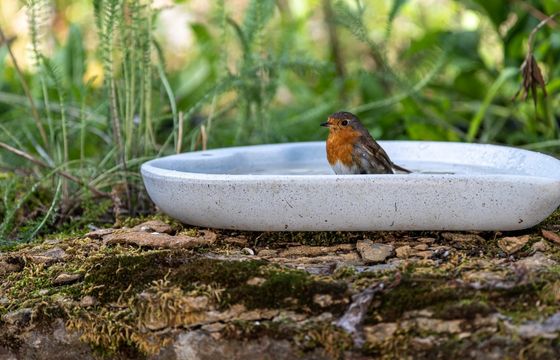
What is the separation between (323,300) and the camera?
227 centimetres

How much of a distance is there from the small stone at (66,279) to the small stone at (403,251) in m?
1.04

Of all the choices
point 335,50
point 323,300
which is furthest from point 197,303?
point 335,50

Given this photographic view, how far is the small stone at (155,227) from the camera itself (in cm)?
293

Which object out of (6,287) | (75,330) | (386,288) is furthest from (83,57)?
(386,288)

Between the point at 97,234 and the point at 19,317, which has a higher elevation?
the point at 97,234

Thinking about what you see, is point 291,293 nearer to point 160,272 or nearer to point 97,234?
point 160,272

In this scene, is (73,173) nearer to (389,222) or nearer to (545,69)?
(389,222)

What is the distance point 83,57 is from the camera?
4.45m

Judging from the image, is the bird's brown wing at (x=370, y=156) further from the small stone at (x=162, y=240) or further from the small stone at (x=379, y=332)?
the small stone at (x=379, y=332)

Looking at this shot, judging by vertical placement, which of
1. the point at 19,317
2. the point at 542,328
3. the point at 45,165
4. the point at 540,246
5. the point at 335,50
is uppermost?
the point at 335,50

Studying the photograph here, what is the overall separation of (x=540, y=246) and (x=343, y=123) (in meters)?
1.18

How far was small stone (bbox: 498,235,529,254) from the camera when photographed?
8.38 ft

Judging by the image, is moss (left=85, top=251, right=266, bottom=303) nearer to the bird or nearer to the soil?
the soil

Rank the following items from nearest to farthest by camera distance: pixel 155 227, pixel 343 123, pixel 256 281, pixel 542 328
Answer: pixel 542 328, pixel 256 281, pixel 155 227, pixel 343 123
